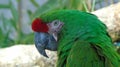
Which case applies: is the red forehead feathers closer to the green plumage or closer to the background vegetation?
the green plumage

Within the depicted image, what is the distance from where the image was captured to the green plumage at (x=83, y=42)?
138cm

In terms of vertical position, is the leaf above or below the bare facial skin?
below

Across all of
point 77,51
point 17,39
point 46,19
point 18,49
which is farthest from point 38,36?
point 17,39

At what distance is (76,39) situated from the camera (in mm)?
1445

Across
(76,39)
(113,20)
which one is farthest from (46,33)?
(113,20)

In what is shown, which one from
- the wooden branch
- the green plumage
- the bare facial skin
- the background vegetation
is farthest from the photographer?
the background vegetation

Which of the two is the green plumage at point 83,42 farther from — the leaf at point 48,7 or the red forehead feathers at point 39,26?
the leaf at point 48,7

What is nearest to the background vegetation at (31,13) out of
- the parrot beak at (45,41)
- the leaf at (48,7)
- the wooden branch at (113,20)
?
the leaf at (48,7)

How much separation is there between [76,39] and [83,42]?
5 centimetres

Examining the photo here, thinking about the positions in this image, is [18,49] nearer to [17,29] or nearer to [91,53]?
[91,53]

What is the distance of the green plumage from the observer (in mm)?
1385

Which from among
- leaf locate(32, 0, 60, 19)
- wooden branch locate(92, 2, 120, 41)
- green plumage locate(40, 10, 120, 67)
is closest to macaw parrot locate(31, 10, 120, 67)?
green plumage locate(40, 10, 120, 67)

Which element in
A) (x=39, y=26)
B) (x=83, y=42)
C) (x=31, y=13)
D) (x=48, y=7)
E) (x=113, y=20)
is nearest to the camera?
(x=83, y=42)

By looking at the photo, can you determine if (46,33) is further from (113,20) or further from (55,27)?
(113,20)
